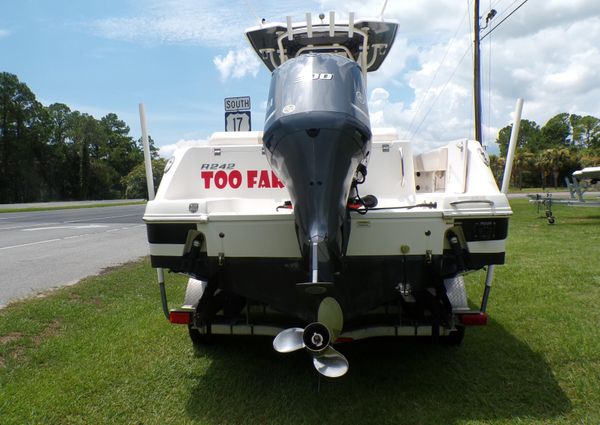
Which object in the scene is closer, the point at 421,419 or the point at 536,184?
the point at 421,419

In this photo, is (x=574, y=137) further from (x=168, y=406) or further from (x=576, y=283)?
(x=168, y=406)

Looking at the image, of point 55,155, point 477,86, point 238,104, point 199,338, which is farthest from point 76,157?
point 199,338

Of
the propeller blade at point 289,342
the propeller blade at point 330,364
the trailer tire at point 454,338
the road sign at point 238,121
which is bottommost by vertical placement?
the trailer tire at point 454,338

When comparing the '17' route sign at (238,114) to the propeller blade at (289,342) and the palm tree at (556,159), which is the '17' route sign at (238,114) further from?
the palm tree at (556,159)

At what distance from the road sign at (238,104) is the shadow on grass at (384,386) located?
4.85 metres

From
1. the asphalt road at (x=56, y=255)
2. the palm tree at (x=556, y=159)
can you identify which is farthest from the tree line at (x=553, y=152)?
the asphalt road at (x=56, y=255)

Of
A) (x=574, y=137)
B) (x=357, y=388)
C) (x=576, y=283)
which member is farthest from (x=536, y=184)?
(x=357, y=388)

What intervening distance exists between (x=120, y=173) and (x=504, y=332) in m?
85.6

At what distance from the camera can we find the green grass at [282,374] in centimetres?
333

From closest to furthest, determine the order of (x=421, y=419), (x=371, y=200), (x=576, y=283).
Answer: (x=421, y=419)
(x=371, y=200)
(x=576, y=283)

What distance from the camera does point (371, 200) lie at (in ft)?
11.3

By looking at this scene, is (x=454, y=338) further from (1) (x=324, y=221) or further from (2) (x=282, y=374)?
(1) (x=324, y=221)

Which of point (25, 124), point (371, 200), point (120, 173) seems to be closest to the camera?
point (371, 200)

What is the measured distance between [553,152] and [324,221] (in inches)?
2893
